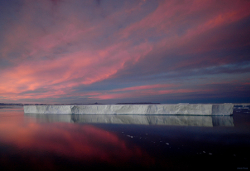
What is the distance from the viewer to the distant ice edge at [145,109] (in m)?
9.34

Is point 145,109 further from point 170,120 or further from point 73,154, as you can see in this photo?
point 73,154

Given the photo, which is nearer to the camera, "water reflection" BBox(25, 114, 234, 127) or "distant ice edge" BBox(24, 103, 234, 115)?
"water reflection" BBox(25, 114, 234, 127)

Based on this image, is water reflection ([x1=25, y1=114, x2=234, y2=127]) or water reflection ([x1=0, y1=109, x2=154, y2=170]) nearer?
water reflection ([x1=0, y1=109, x2=154, y2=170])

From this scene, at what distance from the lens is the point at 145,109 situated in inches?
426

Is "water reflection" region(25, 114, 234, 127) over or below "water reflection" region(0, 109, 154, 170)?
below

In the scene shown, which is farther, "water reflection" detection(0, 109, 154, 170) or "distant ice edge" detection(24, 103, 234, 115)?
"distant ice edge" detection(24, 103, 234, 115)

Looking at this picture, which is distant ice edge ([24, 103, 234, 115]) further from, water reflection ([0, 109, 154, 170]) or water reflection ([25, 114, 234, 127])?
water reflection ([0, 109, 154, 170])

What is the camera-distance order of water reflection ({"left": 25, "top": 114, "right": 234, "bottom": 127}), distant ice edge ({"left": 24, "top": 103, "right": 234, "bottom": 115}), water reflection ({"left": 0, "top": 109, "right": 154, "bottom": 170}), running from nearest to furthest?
water reflection ({"left": 0, "top": 109, "right": 154, "bottom": 170})
water reflection ({"left": 25, "top": 114, "right": 234, "bottom": 127})
distant ice edge ({"left": 24, "top": 103, "right": 234, "bottom": 115})

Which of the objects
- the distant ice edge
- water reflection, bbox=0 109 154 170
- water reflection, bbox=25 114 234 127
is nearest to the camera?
water reflection, bbox=0 109 154 170

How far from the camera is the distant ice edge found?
9.34 metres

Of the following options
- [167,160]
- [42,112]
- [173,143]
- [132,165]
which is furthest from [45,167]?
[42,112]

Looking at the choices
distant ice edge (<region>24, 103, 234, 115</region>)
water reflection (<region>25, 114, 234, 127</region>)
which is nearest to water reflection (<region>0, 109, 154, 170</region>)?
water reflection (<region>25, 114, 234, 127</region>)

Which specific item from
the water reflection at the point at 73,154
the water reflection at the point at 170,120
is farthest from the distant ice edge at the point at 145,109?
the water reflection at the point at 73,154

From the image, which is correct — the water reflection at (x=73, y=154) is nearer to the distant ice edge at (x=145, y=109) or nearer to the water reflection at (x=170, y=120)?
the water reflection at (x=170, y=120)
